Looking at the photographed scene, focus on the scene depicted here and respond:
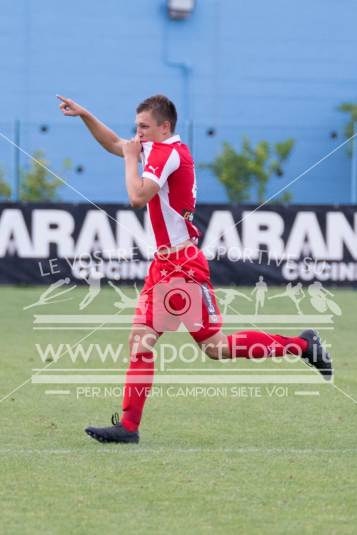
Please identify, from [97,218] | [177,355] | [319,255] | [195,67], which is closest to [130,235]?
[97,218]

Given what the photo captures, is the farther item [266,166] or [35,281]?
[266,166]

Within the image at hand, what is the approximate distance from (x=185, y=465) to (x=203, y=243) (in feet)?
43.0

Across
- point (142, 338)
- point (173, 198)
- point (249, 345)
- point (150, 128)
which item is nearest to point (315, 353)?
point (249, 345)

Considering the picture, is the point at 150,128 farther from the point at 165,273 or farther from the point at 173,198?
the point at 165,273

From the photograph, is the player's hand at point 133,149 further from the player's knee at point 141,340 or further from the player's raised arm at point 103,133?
the player's knee at point 141,340

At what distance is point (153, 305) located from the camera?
730 cm

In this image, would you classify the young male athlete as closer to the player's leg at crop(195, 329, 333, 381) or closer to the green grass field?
the player's leg at crop(195, 329, 333, 381)

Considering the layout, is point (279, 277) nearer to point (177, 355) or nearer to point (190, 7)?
point (177, 355)

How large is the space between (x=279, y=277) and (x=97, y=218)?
10.5ft

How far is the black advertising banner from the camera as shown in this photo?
19.7m

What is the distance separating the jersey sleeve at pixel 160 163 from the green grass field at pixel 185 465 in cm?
161

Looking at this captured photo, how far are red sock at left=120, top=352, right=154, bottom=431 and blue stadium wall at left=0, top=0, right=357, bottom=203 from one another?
64.5ft

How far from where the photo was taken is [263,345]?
772 centimetres

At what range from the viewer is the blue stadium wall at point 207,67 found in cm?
2831
